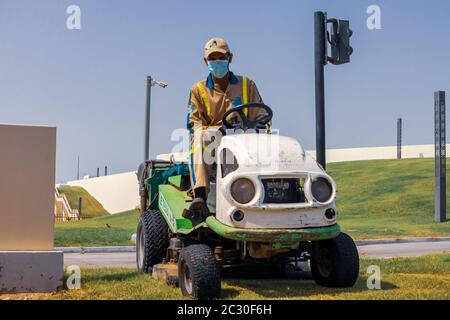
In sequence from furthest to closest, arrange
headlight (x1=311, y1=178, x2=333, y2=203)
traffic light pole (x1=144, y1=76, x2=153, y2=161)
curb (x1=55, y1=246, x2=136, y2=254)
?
traffic light pole (x1=144, y1=76, x2=153, y2=161)
curb (x1=55, y1=246, x2=136, y2=254)
headlight (x1=311, y1=178, x2=333, y2=203)

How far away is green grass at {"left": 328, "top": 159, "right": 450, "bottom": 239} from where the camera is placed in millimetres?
20266

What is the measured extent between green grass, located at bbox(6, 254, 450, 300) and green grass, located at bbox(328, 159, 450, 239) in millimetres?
10085

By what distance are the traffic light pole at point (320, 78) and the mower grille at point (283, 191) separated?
5.87 ft

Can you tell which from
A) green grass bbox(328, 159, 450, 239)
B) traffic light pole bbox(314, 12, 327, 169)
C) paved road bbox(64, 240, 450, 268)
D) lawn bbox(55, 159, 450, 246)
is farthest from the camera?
green grass bbox(328, 159, 450, 239)

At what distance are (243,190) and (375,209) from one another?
24.1 m

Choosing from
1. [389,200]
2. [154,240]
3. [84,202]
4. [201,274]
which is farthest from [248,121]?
[84,202]

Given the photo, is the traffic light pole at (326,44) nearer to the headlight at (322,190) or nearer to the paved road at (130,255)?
the headlight at (322,190)

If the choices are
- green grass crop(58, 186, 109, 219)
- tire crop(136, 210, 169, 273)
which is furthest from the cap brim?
green grass crop(58, 186, 109, 219)

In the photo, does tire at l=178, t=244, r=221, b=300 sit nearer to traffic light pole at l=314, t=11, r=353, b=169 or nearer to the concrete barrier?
traffic light pole at l=314, t=11, r=353, b=169

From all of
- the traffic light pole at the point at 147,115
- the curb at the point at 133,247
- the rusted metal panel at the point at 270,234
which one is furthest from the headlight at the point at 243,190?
the traffic light pole at the point at 147,115

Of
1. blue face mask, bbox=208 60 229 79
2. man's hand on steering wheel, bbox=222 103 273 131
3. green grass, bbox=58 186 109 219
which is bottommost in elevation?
green grass, bbox=58 186 109 219

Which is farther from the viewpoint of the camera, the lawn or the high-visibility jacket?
the lawn

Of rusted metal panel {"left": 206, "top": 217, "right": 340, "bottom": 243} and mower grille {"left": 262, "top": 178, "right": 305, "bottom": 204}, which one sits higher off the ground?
mower grille {"left": 262, "top": 178, "right": 305, "bottom": 204}
